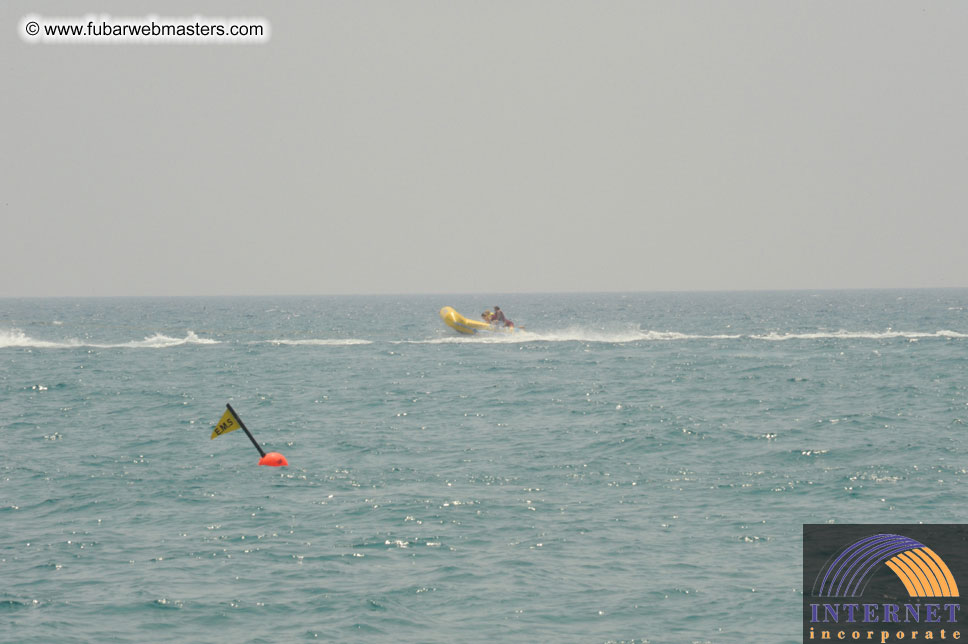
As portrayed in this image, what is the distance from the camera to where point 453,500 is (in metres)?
17.0

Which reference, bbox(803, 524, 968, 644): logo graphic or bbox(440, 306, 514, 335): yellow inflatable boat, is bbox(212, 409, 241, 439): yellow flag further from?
bbox(440, 306, 514, 335): yellow inflatable boat

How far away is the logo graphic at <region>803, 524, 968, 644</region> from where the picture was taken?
1127 cm

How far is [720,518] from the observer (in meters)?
15.7

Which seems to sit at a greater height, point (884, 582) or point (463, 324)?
point (463, 324)

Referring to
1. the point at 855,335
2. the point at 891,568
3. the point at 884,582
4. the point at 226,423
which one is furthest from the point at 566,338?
the point at 884,582

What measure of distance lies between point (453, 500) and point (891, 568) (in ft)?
25.0

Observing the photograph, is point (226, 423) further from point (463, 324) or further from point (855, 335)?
point (855, 335)

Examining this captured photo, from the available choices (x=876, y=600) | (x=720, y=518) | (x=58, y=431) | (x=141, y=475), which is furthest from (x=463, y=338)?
(x=876, y=600)

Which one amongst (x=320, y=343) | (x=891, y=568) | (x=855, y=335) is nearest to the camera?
(x=891, y=568)

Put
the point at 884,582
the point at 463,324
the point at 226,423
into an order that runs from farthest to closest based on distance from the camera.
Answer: the point at 463,324
the point at 226,423
the point at 884,582

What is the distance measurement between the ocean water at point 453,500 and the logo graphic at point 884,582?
1.41ft

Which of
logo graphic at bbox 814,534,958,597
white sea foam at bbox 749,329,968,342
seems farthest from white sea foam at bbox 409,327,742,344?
logo graphic at bbox 814,534,958,597

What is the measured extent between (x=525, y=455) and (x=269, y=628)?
35.4 feet

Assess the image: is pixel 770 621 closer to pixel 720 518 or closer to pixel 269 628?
pixel 720 518
